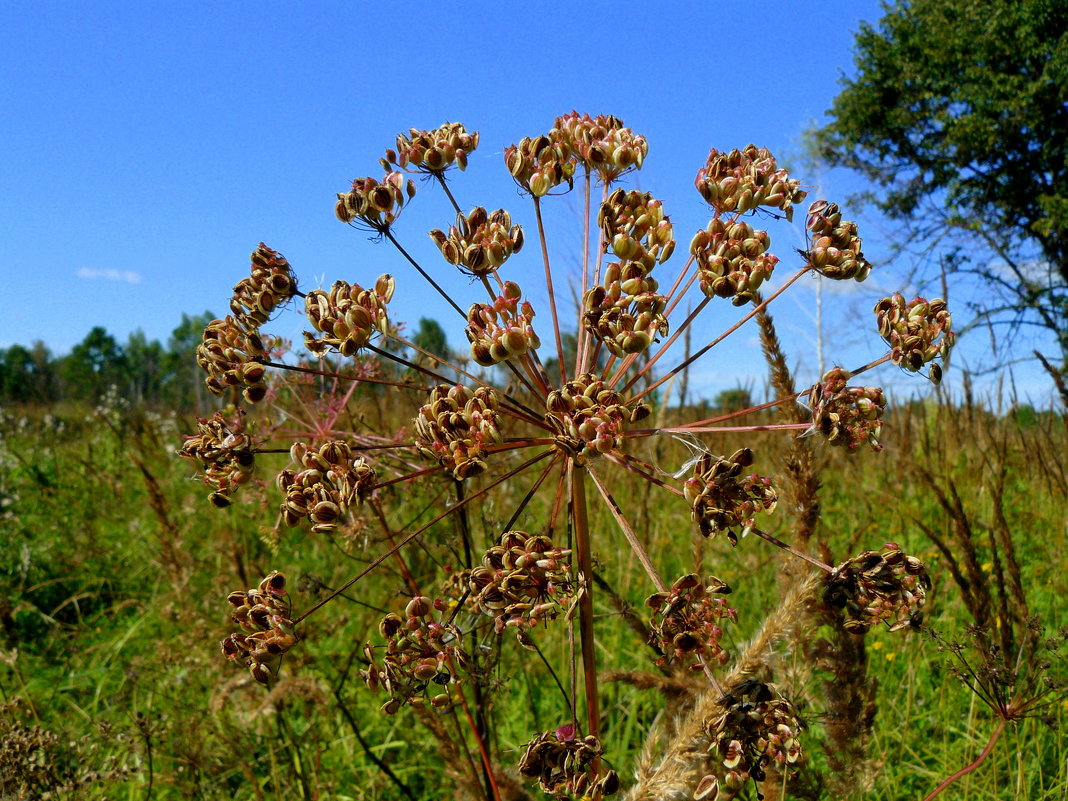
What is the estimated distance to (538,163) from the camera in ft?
5.80

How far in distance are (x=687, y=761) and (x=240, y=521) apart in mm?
4964

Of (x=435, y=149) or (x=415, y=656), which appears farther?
(x=435, y=149)

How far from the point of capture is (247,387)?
169 cm

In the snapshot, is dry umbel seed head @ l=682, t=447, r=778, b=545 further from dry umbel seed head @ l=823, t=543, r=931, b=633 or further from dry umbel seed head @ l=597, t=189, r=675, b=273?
dry umbel seed head @ l=597, t=189, r=675, b=273

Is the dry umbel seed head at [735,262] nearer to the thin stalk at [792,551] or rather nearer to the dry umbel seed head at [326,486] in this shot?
the thin stalk at [792,551]

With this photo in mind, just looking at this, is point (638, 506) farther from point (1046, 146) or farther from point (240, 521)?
point (1046, 146)

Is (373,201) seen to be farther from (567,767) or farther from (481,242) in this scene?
(567,767)

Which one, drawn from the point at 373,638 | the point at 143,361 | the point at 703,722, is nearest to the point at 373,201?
the point at 703,722

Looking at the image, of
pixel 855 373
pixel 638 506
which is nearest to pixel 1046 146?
pixel 638 506

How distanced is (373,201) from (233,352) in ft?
1.57

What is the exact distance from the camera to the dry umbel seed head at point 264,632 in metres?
1.39

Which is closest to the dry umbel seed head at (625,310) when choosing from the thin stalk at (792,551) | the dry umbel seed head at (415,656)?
the thin stalk at (792,551)

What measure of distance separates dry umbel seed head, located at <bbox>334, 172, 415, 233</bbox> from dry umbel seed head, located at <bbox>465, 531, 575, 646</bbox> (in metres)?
0.85

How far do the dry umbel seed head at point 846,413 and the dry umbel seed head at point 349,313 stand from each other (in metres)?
0.94
